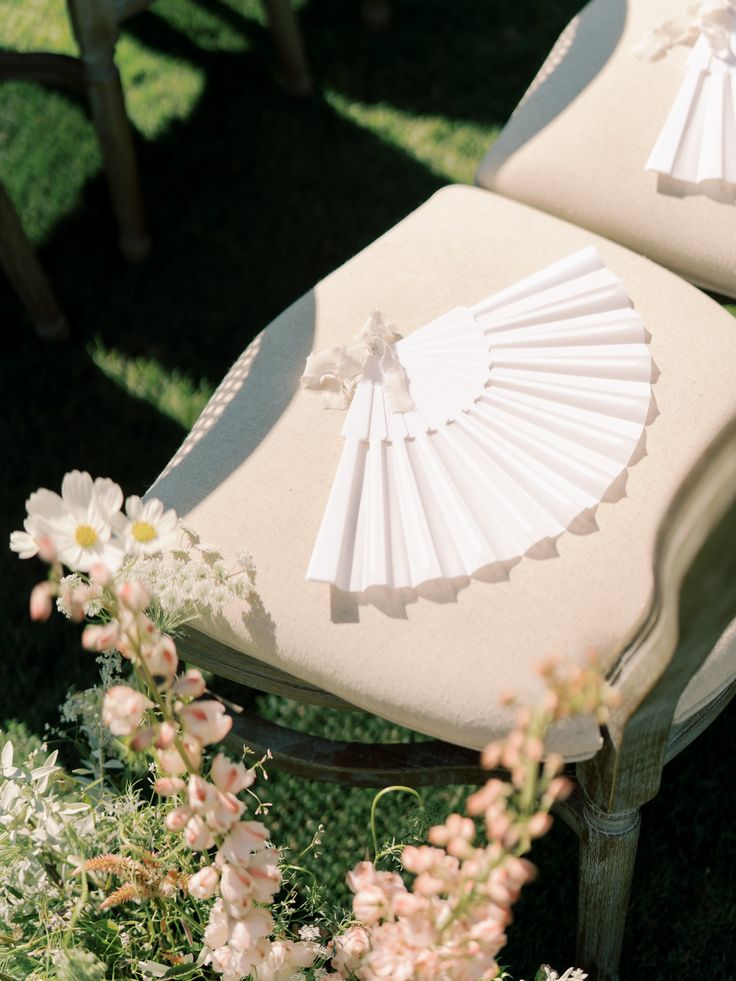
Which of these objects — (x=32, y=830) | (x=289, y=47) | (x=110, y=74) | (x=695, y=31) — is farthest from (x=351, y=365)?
(x=289, y=47)

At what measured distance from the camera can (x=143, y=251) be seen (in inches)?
85.4

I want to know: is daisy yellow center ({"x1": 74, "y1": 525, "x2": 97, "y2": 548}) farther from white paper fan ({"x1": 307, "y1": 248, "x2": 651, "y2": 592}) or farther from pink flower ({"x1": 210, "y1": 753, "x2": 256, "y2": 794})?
white paper fan ({"x1": 307, "y1": 248, "x2": 651, "y2": 592})

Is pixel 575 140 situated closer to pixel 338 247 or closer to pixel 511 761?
pixel 338 247

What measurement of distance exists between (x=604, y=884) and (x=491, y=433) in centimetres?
50

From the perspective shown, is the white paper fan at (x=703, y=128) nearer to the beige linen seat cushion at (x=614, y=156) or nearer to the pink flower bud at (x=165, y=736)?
the beige linen seat cushion at (x=614, y=156)

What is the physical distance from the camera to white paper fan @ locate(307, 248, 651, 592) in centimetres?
110

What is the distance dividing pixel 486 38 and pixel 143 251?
0.92 m

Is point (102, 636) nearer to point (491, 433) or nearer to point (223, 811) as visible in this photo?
point (223, 811)

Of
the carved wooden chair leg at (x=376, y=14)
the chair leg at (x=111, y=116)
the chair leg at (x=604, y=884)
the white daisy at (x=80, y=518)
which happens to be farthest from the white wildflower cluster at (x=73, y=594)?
the carved wooden chair leg at (x=376, y=14)

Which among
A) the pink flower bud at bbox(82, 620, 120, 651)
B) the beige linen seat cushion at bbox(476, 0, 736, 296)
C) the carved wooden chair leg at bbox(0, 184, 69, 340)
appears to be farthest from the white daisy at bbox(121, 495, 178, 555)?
the carved wooden chair leg at bbox(0, 184, 69, 340)

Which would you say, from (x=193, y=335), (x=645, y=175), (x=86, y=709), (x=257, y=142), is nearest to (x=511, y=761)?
(x=86, y=709)

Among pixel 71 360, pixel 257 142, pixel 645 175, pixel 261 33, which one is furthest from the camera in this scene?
pixel 261 33

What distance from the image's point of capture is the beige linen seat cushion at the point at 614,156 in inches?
54.9

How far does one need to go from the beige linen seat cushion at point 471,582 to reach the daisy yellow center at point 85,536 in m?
0.35
